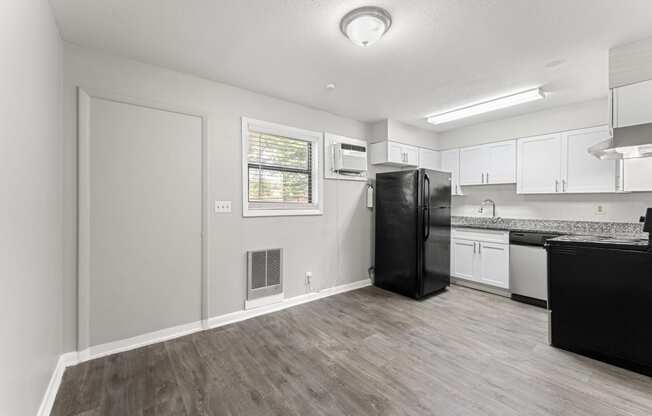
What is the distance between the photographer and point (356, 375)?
6.66 feet

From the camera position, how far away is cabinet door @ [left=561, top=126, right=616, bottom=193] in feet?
10.7

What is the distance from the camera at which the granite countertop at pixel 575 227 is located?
10.6 ft

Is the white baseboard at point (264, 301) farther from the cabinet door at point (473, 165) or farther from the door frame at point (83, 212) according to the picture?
the cabinet door at point (473, 165)

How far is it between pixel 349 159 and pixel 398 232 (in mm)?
1243

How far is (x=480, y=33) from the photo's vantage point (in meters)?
2.05

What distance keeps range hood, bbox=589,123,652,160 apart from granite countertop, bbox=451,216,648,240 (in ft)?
3.69

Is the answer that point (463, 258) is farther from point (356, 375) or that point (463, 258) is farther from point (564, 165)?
point (356, 375)

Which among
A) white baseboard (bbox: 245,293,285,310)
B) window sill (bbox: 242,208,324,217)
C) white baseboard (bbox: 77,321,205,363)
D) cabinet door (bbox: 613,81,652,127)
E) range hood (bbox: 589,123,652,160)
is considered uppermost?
cabinet door (bbox: 613,81,652,127)

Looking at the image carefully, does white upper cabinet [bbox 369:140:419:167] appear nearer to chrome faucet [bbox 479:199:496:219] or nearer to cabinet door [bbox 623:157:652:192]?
chrome faucet [bbox 479:199:496:219]

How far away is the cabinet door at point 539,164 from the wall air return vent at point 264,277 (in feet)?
11.7

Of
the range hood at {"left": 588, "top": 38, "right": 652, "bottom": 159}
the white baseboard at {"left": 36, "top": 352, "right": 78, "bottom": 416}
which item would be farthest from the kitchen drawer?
the white baseboard at {"left": 36, "top": 352, "right": 78, "bottom": 416}

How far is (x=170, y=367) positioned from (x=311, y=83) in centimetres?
288

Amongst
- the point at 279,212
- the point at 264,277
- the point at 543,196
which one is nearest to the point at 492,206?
the point at 543,196

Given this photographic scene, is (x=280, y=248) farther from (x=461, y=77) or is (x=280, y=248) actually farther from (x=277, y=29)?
(x=461, y=77)
